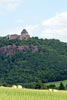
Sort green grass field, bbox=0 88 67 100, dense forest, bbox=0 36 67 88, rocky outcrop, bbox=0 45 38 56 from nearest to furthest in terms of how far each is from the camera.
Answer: green grass field, bbox=0 88 67 100 < dense forest, bbox=0 36 67 88 < rocky outcrop, bbox=0 45 38 56

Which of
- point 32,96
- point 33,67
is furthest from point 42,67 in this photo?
point 32,96

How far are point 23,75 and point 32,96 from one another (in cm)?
11780

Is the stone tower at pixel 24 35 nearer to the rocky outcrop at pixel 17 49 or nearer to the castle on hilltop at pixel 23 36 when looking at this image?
the castle on hilltop at pixel 23 36

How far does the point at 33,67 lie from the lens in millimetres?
143375

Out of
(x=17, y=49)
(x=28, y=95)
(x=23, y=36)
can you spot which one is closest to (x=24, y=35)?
(x=23, y=36)

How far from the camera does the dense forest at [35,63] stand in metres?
126

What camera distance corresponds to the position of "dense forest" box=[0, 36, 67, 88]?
12632 cm

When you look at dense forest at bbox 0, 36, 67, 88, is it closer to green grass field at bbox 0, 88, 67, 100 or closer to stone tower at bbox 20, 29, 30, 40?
stone tower at bbox 20, 29, 30, 40

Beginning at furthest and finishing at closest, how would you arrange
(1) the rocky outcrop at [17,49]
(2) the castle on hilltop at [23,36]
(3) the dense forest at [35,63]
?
1. (2) the castle on hilltop at [23,36]
2. (1) the rocky outcrop at [17,49]
3. (3) the dense forest at [35,63]

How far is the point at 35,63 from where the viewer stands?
145000 millimetres

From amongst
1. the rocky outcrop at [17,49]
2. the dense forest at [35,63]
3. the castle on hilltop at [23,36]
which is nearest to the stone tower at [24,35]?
the castle on hilltop at [23,36]

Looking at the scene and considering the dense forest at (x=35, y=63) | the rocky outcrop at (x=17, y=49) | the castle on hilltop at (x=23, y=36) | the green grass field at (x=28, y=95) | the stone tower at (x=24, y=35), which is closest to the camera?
the green grass field at (x=28, y=95)

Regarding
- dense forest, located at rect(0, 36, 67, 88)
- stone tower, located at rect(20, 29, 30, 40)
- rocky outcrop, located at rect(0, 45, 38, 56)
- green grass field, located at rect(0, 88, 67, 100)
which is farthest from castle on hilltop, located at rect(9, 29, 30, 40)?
green grass field, located at rect(0, 88, 67, 100)

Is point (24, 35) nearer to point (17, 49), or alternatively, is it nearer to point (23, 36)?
point (23, 36)
